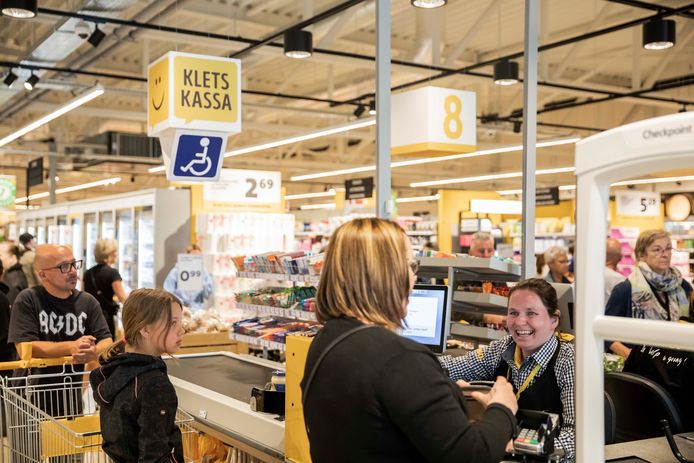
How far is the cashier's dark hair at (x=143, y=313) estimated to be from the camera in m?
2.83

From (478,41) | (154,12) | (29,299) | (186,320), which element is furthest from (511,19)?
(29,299)

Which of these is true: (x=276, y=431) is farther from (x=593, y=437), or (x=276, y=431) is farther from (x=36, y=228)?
(x=36, y=228)

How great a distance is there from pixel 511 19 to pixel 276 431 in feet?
38.0

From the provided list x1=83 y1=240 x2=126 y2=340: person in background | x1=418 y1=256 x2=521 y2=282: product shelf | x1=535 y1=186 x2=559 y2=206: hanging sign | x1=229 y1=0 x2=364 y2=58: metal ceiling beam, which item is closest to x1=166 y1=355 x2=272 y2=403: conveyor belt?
x1=418 y1=256 x2=521 y2=282: product shelf

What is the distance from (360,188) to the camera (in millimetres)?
18141

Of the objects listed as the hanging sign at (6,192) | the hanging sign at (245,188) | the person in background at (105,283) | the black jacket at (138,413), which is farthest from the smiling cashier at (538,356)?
the hanging sign at (6,192)

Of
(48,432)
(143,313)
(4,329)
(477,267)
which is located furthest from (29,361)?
(477,267)

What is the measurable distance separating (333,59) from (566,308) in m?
8.61

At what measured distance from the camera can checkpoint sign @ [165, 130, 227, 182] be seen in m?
7.30

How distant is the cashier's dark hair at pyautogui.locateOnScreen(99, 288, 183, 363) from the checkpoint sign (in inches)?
177

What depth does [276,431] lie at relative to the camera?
125 inches

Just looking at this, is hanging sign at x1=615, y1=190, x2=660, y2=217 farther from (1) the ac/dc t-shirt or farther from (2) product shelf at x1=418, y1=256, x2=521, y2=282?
(1) the ac/dc t-shirt

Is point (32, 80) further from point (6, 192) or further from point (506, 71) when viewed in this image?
point (6, 192)

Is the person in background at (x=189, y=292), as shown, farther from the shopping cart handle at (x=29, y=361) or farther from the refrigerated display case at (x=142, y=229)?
the shopping cart handle at (x=29, y=361)
